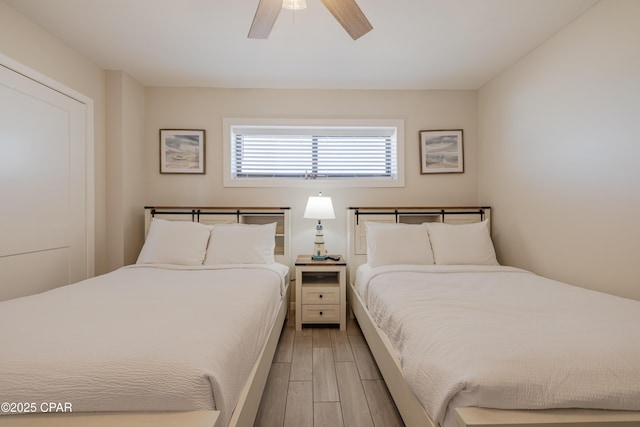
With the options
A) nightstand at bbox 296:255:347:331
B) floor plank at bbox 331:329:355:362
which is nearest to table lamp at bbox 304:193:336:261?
nightstand at bbox 296:255:347:331

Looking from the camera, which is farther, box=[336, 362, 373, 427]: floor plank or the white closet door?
the white closet door

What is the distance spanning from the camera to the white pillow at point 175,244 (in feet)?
8.68

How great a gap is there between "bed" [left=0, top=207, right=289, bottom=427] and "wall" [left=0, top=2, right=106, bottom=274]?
3.51 ft

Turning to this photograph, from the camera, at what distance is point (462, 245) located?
2.81m

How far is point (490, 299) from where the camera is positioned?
1715mm

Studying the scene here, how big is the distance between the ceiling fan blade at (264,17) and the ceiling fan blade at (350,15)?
279 mm

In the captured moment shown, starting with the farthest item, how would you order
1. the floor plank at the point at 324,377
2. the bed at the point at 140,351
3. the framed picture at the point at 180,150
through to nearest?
the framed picture at the point at 180,150
the floor plank at the point at 324,377
the bed at the point at 140,351

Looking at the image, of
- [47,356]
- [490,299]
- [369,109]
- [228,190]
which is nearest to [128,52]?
[228,190]

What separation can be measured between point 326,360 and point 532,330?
1482 millimetres

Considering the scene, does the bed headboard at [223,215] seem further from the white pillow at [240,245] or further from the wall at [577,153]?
the wall at [577,153]

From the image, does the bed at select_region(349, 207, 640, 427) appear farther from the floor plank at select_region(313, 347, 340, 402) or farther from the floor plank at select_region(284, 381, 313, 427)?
the floor plank at select_region(284, 381, 313, 427)

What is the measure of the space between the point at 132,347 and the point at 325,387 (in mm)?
1302

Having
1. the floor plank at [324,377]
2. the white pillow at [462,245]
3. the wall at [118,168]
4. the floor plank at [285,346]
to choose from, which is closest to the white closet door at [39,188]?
the wall at [118,168]

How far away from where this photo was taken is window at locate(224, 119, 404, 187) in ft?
11.5
